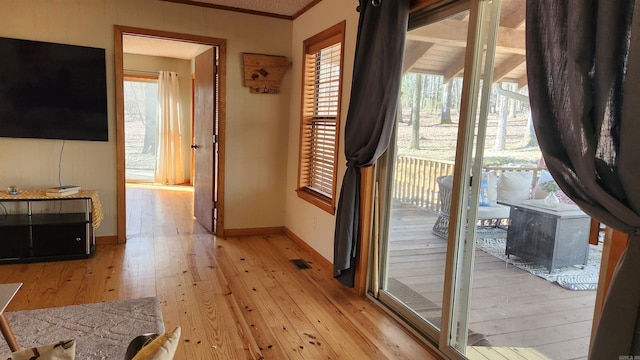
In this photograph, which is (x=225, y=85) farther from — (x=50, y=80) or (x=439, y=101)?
(x=439, y=101)

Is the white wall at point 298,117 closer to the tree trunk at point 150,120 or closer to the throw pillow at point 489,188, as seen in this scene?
the throw pillow at point 489,188

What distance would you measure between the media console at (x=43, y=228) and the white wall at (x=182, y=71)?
445cm

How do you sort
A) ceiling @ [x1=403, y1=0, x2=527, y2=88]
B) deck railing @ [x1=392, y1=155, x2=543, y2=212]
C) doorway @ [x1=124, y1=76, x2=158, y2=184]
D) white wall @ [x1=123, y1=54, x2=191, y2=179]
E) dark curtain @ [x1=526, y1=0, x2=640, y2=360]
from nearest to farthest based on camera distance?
dark curtain @ [x1=526, y1=0, x2=640, y2=360] → ceiling @ [x1=403, y1=0, x2=527, y2=88] → deck railing @ [x1=392, y1=155, x2=543, y2=212] → white wall @ [x1=123, y1=54, x2=191, y2=179] → doorway @ [x1=124, y1=76, x2=158, y2=184]

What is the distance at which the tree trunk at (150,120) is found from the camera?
8.16m

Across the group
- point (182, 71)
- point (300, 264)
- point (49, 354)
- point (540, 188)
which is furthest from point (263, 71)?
point (182, 71)

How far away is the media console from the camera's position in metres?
3.36

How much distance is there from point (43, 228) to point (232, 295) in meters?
1.83

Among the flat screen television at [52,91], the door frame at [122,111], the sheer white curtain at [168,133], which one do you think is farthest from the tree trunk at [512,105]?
the sheer white curtain at [168,133]

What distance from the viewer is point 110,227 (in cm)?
398

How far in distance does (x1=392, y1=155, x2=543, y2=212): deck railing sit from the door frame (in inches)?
86.2

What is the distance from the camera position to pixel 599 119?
1.37m

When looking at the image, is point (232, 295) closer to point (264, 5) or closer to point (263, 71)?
point (263, 71)

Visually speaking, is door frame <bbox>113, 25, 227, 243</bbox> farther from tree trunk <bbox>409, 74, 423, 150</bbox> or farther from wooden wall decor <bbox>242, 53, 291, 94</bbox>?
tree trunk <bbox>409, 74, 423, 150</bbox>

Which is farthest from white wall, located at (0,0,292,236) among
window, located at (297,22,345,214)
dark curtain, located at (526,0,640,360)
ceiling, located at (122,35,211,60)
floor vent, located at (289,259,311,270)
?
dark curtain, located at (526,0,640,360)
